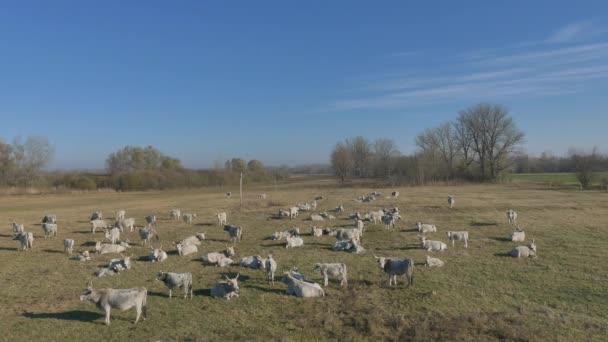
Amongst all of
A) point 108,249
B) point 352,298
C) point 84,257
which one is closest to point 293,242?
point 352,298

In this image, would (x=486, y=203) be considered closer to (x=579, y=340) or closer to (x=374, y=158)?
(x=579, y=340)

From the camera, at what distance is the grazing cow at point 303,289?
12.3 meters

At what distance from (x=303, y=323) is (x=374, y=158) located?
11207 centimetres

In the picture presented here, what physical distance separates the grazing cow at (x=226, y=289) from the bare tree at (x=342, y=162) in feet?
309

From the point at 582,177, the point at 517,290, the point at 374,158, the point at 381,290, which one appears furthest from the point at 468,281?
the point at 374,158

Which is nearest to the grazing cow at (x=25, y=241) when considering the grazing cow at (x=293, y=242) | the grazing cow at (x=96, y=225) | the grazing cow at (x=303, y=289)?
the grazing cow at (x=96, y=225)

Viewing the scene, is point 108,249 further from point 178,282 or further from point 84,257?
point 178,282

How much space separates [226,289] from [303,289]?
2705 mm

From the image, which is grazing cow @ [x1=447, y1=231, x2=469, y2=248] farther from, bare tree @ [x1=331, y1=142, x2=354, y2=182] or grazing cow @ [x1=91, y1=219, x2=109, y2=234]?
bare tree @ [x1=331, y1=142, x2=354, y2=182]

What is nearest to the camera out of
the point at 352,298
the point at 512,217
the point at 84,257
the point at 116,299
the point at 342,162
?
the point at 116,299

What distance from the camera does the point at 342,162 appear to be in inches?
4178

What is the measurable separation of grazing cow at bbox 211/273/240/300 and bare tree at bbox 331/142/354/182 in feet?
309

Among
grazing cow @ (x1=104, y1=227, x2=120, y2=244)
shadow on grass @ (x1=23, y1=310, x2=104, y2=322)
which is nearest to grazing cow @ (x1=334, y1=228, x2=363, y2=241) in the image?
grazing cow @ (x1=104, y1=227, x2=120, y2=244)

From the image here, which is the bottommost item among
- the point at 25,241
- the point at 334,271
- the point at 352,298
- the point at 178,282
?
the point at 352,298
